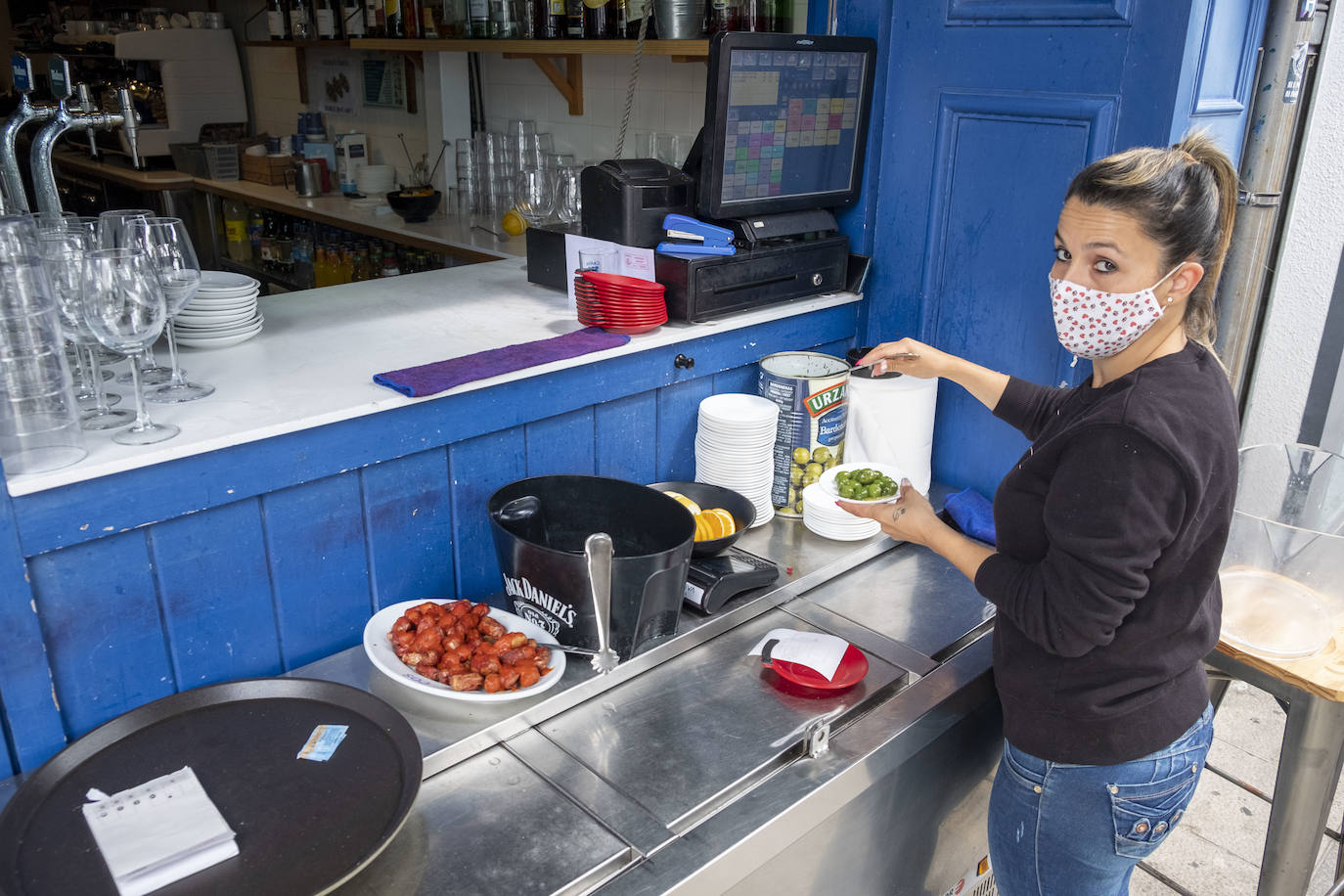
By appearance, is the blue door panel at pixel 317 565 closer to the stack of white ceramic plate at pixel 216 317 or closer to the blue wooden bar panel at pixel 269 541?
the blue wooden bar panel at pixel 269 541

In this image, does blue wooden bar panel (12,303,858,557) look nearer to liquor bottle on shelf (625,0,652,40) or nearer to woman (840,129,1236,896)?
woman (840,129,1236,896)

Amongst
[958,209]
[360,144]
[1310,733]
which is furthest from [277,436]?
[360,144]

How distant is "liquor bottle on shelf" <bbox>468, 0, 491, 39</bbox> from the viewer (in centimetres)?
364

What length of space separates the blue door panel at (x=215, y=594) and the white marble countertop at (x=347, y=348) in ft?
0.39

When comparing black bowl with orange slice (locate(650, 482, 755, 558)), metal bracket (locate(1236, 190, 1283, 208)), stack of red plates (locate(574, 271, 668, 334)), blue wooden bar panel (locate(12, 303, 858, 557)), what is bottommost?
black bowl with orange slice (locate(650, 482, 755, 558))

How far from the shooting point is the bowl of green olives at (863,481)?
6.07ft

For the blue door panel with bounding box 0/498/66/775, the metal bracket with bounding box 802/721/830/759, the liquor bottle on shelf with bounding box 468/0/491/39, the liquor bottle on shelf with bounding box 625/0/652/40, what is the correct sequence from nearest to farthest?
the blue door panel with bounding box 0/498/66/775 < the metal bracket with bounding box 802/721/830/759 < the liquor bottle on shelf with bounding box 625/0/652/40 < the liquor bottle on shelf with bounding box 468/0/491/39

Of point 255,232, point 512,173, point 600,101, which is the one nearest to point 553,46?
point 600,101

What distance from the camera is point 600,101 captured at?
373cm

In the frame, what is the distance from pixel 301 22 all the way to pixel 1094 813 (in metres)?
4.88

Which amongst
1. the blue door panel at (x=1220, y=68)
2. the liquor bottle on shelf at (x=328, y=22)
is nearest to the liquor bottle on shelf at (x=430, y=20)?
the liquor bottle on shelf at (x=328, y=22)

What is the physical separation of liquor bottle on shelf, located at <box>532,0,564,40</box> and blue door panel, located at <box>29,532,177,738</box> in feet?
8.29

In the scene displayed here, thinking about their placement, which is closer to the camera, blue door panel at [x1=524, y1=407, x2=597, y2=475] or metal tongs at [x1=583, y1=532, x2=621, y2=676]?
metal tongs at [x1=583, y1=532, x2=621, y2=676]

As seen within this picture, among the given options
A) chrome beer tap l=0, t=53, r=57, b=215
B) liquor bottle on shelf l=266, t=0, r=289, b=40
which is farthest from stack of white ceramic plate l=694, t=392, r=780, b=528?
liquor bottle on shelf l=266, t=0, r=289, b=40
